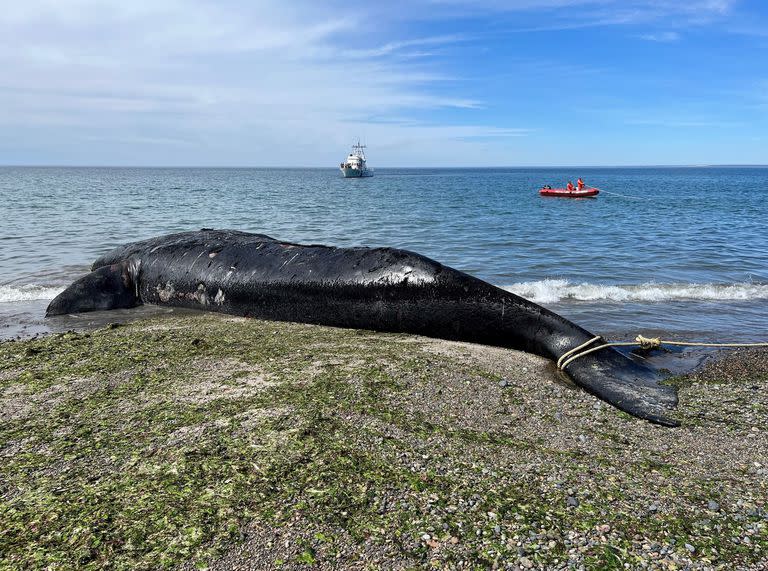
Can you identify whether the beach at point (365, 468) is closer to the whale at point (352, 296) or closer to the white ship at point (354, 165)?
the whale at point (352, 296)

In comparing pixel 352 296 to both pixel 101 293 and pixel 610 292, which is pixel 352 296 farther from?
pixel 610 292

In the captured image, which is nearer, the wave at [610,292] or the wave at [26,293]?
the wave at [26,293]

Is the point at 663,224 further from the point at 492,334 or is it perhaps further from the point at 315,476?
the point at 315,476

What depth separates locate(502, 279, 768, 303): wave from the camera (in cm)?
1277

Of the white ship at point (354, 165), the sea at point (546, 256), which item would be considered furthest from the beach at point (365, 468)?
the white ship at point (354, 165)

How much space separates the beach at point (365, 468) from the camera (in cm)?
346

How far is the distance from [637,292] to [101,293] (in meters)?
11.6

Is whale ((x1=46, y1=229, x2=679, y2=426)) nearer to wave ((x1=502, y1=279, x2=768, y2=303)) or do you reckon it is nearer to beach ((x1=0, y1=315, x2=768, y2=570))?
beach ((x1=0, y1=315, x2=768, y2=570))

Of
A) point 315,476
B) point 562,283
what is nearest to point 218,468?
point 315,476

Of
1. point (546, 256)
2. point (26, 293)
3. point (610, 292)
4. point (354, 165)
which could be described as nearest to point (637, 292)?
point (610, 292)

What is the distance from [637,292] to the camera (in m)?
13.3

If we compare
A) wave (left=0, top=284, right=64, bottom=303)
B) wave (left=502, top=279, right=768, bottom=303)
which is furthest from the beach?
wave (left=0, top=284, right=64, bottom=303)

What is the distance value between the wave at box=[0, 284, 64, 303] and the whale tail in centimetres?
200

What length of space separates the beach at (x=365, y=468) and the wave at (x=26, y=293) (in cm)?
600
